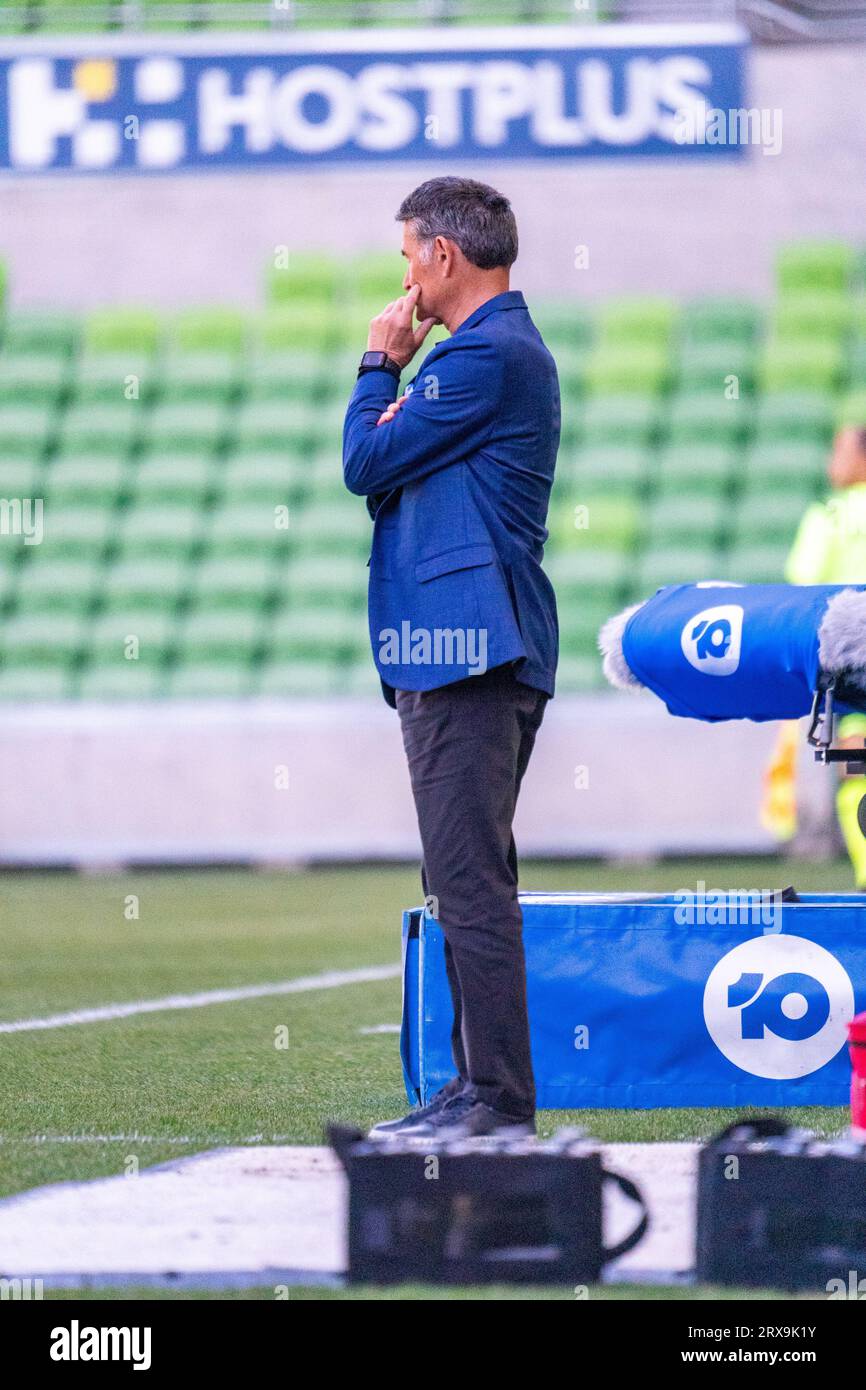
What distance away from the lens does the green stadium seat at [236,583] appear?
1332cm

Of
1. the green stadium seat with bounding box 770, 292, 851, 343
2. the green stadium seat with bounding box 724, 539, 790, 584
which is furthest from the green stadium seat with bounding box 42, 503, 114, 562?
the green stadium seat with bounding box 770, 292, 851, 343

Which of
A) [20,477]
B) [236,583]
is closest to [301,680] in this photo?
[236,583]

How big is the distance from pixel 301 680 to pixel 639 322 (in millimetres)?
3554

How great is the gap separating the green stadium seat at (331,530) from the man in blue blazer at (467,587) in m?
9.46

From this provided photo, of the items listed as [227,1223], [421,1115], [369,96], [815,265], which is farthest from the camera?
[815,265]

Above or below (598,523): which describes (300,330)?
above

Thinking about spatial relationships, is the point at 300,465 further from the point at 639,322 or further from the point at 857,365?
the point at 857,365

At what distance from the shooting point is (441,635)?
12.0 ft

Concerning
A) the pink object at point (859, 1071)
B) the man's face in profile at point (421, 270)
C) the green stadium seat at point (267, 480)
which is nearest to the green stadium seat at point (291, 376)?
the green stadium seat at point (267, 480)

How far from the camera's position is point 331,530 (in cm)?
1341
